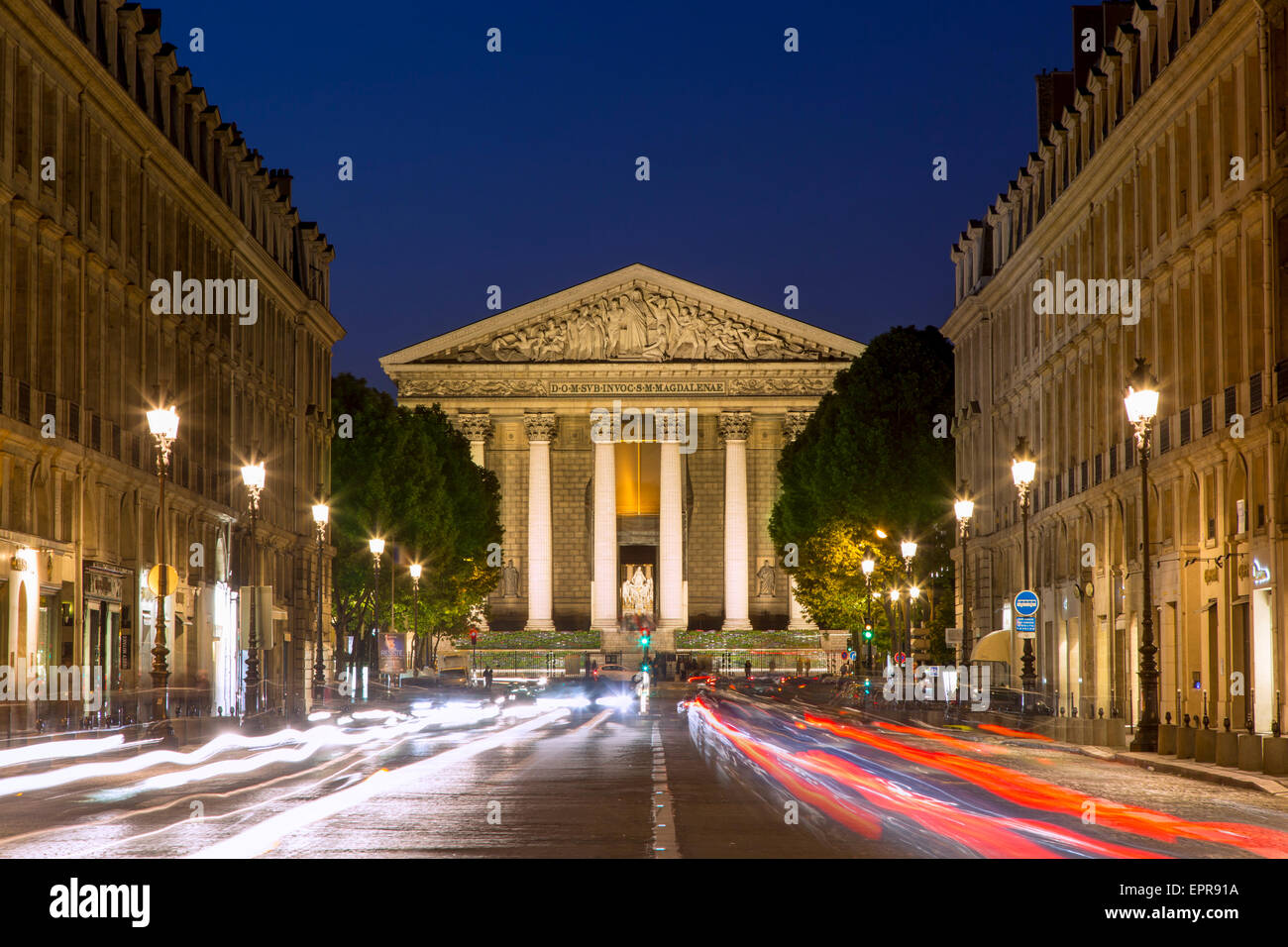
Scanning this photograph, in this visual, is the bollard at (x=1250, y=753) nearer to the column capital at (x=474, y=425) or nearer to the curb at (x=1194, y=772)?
the curb at (x=1194, y=772)

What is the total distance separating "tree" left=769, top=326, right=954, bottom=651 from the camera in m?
79.2

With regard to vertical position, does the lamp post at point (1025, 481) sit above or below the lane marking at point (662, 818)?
above

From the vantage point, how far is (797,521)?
90.1 m

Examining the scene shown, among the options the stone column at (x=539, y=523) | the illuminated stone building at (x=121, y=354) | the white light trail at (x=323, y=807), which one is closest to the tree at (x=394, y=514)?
the illuminated stone building at (x=121, y=354)

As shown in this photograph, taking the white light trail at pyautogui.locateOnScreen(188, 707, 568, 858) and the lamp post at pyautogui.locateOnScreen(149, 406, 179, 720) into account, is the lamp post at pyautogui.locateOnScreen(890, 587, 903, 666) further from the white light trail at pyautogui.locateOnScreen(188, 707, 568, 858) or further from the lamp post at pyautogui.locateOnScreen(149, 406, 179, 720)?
the lamp post at pyautogui.locateOnScreen(149, 406, 179, 720)

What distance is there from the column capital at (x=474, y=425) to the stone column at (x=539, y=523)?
2.77 metres

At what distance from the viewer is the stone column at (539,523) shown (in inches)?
5059

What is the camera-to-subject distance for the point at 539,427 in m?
130

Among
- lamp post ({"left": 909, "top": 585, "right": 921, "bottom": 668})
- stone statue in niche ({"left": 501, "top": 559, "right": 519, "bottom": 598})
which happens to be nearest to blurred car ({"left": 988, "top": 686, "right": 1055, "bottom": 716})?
lamp post ({"left": 909, "top": 585, "right": 921, "bottom": 668})

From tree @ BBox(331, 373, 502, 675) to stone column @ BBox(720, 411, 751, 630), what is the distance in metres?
37.8

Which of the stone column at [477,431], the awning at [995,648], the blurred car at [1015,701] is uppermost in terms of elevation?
the stone column at [477,431]
